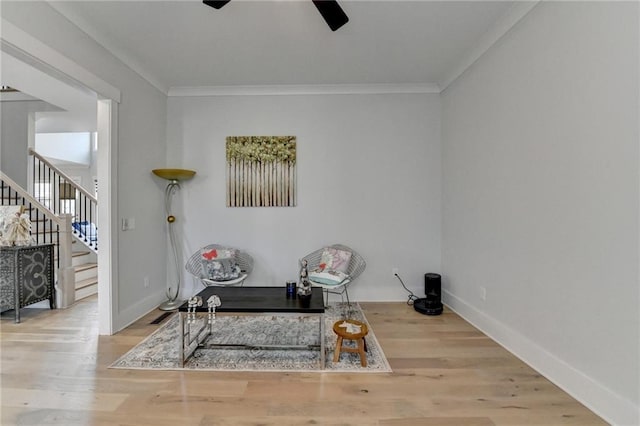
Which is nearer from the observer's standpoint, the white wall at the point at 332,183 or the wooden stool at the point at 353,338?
the wooden stool at the point at 353,338

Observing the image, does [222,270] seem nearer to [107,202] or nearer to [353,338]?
[107,202]

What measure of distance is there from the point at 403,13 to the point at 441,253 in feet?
9.09

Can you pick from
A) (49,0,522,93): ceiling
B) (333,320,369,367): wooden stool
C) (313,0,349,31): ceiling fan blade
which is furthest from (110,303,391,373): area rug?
(49,0,522,93): ceiling

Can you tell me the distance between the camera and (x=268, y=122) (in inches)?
152

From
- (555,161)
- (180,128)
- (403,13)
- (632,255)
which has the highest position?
(403,13)

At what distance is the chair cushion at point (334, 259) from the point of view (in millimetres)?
3530

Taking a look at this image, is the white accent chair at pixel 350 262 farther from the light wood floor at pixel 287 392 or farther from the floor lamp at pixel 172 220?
the floor lamp at pixel 172 220

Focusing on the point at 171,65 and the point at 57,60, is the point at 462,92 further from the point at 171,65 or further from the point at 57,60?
the point at 57,60

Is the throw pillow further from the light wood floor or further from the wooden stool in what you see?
the wooden stool

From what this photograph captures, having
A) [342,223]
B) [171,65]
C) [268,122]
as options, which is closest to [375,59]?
[268,122]

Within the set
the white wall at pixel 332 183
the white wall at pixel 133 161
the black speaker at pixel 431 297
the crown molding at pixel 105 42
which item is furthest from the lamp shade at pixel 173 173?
the black speaker at pixel 431 297

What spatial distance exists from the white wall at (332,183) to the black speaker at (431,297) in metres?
0.31

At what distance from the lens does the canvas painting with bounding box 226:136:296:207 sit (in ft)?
12.6

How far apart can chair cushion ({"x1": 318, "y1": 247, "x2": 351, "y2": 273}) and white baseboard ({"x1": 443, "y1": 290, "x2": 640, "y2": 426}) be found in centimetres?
149
